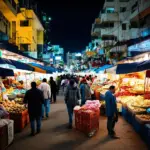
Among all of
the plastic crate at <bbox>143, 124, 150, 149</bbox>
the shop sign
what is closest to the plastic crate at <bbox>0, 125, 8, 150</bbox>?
the plastic crate at <bbox>143, 124, 150, 149</bbox>

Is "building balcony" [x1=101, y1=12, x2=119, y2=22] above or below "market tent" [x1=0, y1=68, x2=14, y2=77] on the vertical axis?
above

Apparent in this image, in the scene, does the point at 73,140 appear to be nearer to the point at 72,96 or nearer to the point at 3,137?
the point at 72,96

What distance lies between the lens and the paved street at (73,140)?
7.55 m

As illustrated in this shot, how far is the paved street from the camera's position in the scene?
755 centimetres

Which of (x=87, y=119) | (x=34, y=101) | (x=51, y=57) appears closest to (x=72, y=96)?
(x=87, y=119)

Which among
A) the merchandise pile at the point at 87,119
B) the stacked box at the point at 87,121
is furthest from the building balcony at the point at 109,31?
the stacked box at the point at 87,121

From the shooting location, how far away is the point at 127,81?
17.3 meters

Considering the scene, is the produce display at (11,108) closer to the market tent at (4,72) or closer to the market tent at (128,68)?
the market tent at (4,72)

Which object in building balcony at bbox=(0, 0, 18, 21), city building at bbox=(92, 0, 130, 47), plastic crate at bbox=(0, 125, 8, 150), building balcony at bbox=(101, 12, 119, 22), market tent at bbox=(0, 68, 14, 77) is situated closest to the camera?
plastic crate at bbox=(0, 125, 8, 150)

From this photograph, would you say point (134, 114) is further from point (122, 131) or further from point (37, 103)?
point (37, 103)

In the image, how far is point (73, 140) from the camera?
8.34m

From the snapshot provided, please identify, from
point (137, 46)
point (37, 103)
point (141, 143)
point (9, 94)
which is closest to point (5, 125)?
point (37, 103)

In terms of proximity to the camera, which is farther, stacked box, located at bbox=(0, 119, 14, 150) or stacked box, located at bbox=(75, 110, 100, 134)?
stacked box, located at bbox=(75, 110, 100, 134)

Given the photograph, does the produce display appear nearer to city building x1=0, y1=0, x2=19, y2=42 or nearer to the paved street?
the paved street
